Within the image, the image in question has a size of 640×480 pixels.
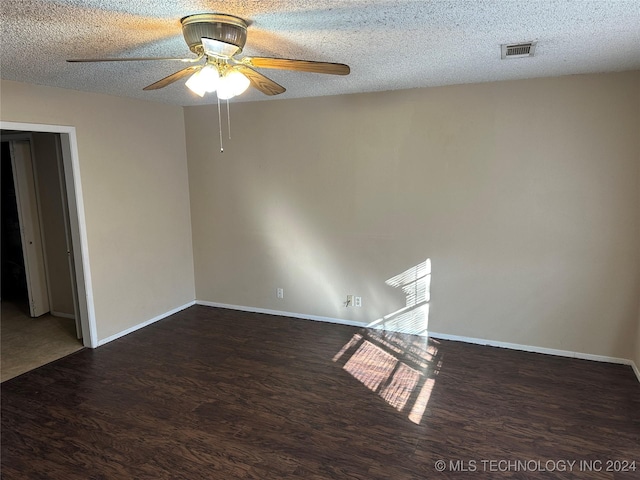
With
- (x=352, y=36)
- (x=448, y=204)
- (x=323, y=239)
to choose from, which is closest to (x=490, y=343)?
(x=448, y=204)

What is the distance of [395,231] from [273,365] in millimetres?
1755

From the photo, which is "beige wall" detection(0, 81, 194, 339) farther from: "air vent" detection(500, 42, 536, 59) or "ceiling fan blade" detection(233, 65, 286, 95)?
"air vent" detection(500, 42, 536, 59)

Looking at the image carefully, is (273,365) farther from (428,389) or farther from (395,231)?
(395,231)

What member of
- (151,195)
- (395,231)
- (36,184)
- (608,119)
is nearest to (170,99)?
(151,195)

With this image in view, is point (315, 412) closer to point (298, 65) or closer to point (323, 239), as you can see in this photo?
point (323, 239)

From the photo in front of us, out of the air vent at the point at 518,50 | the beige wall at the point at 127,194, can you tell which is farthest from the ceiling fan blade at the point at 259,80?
the beige wall at the point at 127,194

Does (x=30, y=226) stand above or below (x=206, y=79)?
below

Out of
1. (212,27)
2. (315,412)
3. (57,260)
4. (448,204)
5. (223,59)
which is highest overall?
(212,27)

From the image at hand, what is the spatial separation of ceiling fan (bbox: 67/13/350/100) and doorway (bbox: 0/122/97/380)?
1952 mm

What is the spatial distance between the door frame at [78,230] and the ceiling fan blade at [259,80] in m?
2.15

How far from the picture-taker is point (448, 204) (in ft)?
13.2

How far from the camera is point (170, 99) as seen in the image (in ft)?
14.7

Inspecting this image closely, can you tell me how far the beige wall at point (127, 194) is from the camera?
3.79 meters

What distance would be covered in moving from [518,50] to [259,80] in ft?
5.44
